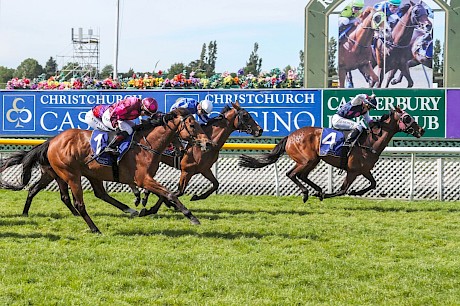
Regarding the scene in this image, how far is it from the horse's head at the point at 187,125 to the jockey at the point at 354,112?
2884mm

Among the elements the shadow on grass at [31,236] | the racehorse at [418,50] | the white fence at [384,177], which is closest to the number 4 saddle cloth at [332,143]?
the white fence at [384,177]

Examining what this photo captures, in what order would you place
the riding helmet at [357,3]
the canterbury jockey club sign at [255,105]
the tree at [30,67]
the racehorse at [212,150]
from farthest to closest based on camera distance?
the tree at [30,67], the riding helmet at [357,3], the canterbury jockey club sign at [255,105], the racehorse at [212,150]

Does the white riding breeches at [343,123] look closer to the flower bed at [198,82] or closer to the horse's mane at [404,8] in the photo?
the flower bed at [198,82]

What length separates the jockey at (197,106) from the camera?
32.7 feet

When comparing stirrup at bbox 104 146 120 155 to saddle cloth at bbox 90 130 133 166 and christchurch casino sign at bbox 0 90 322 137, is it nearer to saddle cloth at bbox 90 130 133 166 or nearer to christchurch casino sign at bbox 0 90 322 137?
saddle cloth at bbox 90 130 133 166

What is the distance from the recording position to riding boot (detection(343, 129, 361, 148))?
10367 mm

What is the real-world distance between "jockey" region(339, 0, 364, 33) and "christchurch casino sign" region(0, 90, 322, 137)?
125 inches

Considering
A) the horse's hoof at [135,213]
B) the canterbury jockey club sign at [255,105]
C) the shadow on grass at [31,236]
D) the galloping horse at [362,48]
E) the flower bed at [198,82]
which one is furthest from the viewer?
the galloping horse at [362,48]

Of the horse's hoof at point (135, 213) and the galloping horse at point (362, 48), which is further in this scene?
the galloping horse at point (362, 48)

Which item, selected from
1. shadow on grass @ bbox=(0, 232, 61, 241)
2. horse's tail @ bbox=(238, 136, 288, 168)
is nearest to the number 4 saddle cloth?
horse's tail @ bbox=(238, 136, 288, 168)

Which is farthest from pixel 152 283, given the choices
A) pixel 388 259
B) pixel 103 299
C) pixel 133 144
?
pixel 133 144

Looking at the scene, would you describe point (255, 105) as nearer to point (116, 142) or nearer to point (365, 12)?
point (365, 12)

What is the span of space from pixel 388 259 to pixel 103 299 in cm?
263

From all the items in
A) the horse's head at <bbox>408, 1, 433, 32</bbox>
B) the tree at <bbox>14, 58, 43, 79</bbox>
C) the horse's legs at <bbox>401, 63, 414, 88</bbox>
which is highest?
the tree at <bbox>14, 58, 43, 79</bbox>
